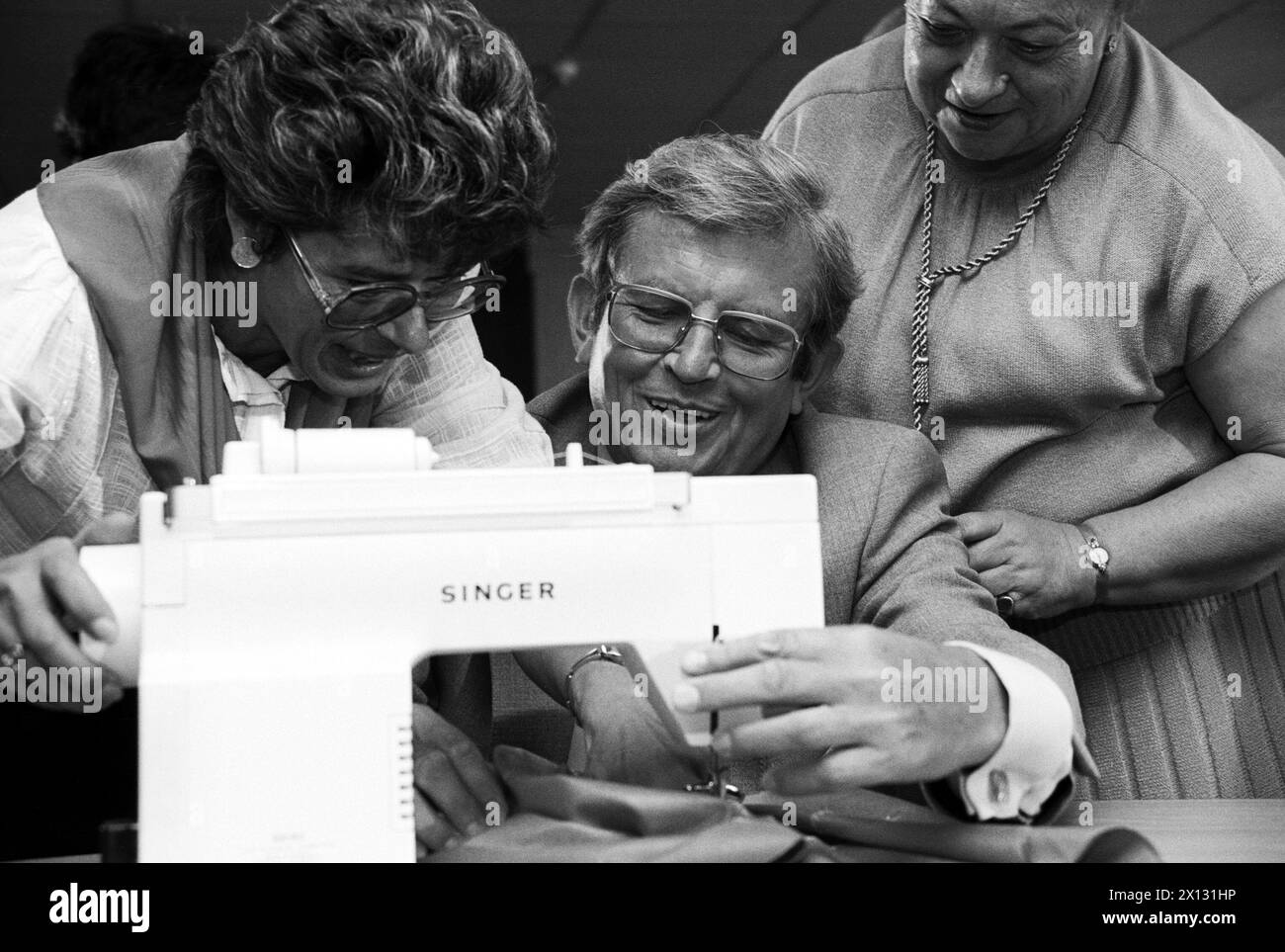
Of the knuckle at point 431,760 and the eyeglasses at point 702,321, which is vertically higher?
the eyeglasses at point 702,321

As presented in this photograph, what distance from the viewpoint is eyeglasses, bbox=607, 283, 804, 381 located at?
1.72 m

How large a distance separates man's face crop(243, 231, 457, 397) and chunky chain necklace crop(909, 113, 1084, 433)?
61 centimetres

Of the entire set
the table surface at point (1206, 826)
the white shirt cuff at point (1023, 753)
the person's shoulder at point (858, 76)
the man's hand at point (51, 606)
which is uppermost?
the person's shoulder at point (858, 76)

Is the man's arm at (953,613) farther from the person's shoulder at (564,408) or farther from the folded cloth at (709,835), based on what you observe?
the person's shoulder at (564,408)

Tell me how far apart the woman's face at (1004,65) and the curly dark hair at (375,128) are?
496 millimetres

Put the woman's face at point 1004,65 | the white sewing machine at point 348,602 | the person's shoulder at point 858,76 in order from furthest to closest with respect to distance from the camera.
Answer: the person's shoulder at point 858,76 → the woman's face at point 1004,65 → the white sewing machine at point 348,602

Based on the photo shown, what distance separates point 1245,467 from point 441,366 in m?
0.98

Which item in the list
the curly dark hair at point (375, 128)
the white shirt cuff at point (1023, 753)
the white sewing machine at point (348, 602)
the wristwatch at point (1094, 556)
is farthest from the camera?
the wristwatch at point (1094, 556)

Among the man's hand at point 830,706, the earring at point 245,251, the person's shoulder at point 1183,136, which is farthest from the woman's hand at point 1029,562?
the earring at point 245,251

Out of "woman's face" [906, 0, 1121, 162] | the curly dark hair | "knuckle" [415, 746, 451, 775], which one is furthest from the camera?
"woman's face" [906, 0, 1121, 162]

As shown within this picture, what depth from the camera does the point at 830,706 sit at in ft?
3.96

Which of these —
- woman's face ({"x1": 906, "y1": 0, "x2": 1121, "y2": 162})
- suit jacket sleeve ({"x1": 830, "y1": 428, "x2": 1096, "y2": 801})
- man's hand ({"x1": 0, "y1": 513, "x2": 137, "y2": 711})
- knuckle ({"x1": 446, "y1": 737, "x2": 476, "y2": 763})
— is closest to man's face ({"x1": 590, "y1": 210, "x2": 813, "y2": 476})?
suit jacket sleeve ({"x1": 830, "y1": 428, "x2": 1096, "y2": 801})

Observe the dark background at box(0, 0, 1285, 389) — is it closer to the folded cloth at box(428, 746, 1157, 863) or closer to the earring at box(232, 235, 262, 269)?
the earring at box(232, 235, 262, 269)

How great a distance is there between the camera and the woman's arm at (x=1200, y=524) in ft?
5.86
